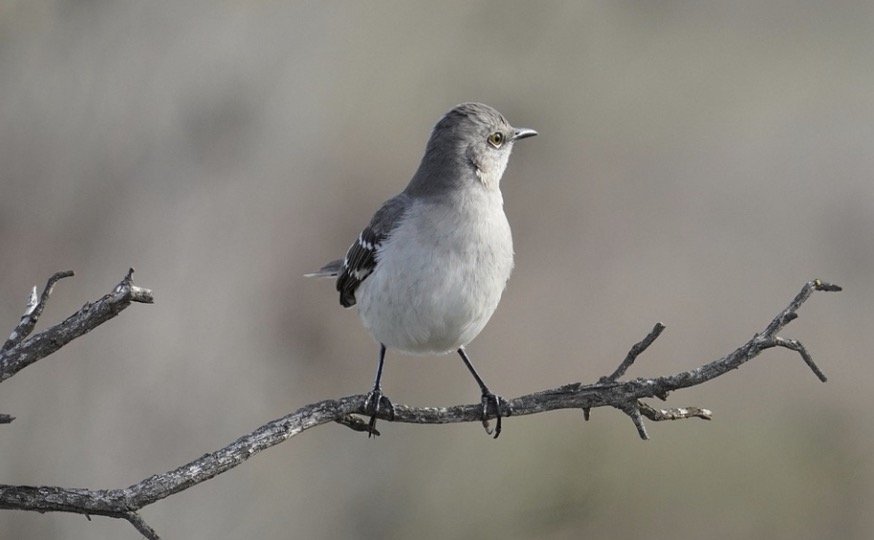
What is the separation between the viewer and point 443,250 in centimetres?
374

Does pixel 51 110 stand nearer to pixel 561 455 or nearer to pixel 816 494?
pixel 561 455

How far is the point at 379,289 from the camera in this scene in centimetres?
387

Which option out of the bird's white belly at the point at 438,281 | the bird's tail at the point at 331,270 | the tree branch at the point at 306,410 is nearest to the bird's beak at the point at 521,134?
the bird's white belly at the point at 438,281

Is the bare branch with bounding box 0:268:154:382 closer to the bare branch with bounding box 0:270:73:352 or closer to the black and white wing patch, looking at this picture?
the bare branch with bounding box 0:270:73:352

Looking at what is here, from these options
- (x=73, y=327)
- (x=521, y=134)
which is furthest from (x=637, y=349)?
(x=521, y=134)

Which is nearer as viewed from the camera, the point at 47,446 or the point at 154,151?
the point at 47,446

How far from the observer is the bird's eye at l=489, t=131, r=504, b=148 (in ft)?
14.0

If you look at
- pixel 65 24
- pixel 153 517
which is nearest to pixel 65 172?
pixel 65 24

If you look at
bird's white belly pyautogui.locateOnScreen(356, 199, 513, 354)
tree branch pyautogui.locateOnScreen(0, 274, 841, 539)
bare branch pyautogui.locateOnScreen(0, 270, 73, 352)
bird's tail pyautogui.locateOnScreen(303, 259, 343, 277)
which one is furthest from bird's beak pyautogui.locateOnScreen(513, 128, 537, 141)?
bare branch pyautogui.locateOnScreen(0, 270, 73, 352)

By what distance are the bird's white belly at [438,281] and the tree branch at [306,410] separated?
0.45 m

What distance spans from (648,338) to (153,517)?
4.44m

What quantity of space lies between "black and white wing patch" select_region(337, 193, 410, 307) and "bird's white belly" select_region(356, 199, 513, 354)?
0.12 meters

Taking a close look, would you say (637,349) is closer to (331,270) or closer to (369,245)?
(369,245)

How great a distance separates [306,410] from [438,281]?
47.3 inches
